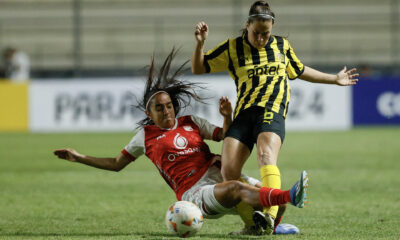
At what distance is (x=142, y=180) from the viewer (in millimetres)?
10594

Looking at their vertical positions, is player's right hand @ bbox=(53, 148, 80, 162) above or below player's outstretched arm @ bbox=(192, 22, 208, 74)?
below

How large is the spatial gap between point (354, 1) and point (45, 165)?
672 inches

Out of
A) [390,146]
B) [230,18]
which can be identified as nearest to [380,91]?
[390,146]

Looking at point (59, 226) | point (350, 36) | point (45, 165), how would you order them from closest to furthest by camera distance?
point (59, 226)
point (45, 165)
point (350, 36)

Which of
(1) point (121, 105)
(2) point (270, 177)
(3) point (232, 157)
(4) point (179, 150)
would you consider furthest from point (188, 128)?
(1) point (121, 105)

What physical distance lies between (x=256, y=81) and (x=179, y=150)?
3.31ft

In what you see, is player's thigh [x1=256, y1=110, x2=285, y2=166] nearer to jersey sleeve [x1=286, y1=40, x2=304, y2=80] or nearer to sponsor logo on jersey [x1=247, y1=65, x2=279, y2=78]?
sponsor logo on jersey [x1=247, y1=65, x2=279, y2=78]

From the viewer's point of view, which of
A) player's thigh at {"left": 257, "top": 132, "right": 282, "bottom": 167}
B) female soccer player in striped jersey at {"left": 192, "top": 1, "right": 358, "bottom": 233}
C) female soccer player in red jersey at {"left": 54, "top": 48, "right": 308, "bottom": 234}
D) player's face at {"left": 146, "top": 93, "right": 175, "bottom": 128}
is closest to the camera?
female soccer player in red jersey at {"left": 54, "top": 48, "right": 308, "bottom": 234}

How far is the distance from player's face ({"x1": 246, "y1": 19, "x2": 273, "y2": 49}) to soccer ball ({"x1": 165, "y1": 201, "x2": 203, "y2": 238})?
71.6 inches

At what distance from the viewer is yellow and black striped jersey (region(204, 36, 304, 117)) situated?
6414 mm

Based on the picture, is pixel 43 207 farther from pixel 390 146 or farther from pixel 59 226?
pixel 390 146

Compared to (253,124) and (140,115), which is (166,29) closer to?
(140,115)

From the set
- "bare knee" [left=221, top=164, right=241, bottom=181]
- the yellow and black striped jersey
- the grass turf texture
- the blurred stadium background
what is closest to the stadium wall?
the blurred stadium background

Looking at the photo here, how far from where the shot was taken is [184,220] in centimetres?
545
